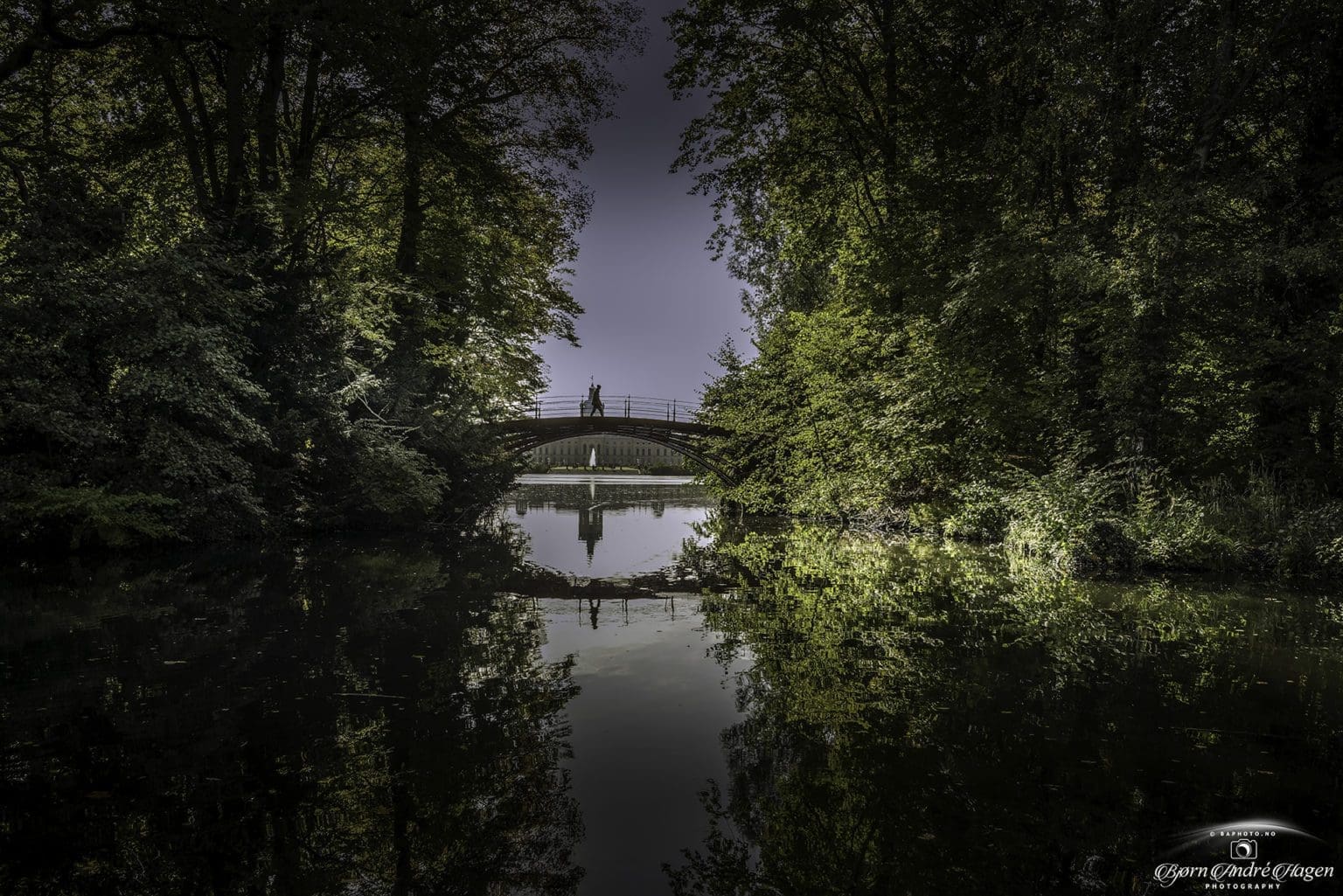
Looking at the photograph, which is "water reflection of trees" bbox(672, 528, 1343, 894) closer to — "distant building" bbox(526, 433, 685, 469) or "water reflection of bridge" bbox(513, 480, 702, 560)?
"water reflection of bridge" bbox(513, 480, 702, 560)

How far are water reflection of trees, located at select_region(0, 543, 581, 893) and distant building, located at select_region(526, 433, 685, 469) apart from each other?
2829 inches

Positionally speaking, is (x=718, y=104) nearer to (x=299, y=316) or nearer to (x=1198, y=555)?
(x=299, y=316)

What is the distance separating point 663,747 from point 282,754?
6.57 feet

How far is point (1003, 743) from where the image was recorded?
12.7 feet

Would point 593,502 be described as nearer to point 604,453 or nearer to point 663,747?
point 663,747

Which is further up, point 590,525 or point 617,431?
point 617,431

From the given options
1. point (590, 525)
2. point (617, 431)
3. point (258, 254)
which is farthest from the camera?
point (617, 431)

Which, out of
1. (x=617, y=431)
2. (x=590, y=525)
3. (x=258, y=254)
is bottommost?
(x=590, y=525)

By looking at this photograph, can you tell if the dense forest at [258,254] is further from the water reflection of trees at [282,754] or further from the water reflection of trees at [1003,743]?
the water reflection of trees at [1003,743]

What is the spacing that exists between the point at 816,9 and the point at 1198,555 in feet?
45.3

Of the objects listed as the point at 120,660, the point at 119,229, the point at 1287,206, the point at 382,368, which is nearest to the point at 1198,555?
the point at 1287,206

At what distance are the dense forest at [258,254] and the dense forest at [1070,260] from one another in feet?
20.6

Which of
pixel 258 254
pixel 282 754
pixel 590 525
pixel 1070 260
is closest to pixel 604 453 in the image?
pixel 590 525

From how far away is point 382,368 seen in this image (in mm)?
16906
